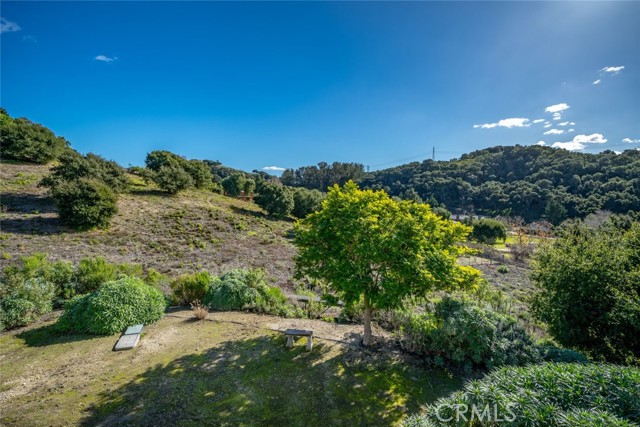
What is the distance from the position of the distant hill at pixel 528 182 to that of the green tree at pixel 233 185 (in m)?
41.8

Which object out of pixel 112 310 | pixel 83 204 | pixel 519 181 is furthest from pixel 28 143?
pixel 519 181

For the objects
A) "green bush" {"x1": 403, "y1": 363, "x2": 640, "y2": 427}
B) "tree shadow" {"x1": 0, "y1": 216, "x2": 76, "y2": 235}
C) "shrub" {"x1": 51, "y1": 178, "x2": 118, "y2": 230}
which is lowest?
"green bush" {"x1": 403, "y1": 363, "x2": 640, "y2": 427}

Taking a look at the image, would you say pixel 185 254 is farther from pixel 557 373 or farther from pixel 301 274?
pixel 557 373

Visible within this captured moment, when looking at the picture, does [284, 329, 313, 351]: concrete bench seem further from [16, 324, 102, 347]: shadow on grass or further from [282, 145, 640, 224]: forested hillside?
[282, 145, 640, 224]: forested hillside

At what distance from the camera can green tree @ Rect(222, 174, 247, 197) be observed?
4547 cm

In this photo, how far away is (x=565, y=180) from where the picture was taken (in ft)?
222

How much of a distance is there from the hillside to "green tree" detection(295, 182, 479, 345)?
983 centimetres

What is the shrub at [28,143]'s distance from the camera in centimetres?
2655

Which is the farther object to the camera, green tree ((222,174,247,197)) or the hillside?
green tree ((222,174,247,197))

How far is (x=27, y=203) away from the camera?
2025 cm

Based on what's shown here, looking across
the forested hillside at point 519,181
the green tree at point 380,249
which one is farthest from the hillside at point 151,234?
the forested hillside at point 519,181

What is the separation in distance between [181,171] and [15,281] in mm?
25029

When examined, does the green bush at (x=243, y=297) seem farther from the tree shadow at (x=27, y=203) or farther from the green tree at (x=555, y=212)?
the green tree at (x=555, y=212)

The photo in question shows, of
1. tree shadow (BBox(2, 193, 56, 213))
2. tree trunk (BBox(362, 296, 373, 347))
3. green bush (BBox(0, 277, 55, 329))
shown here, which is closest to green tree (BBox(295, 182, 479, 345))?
tree trunk (BBox(362, 296, 373, 347))
